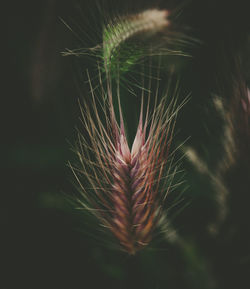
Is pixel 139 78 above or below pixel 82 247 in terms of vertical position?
above

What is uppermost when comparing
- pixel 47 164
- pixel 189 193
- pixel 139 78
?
pixel 139 78

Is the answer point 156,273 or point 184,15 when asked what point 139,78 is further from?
point 156,273

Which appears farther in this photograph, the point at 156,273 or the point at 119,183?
the point at 156,273

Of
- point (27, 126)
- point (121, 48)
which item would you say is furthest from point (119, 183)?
point (27, 126)

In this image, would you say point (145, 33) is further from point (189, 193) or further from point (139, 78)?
point (189, 193)

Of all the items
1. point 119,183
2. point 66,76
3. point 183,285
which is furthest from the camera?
point 66,76

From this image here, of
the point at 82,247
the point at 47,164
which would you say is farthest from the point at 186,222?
the point at 47,164

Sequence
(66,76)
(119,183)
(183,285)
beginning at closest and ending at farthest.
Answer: (119,183)
(183,285)
(66,76)
